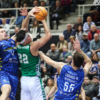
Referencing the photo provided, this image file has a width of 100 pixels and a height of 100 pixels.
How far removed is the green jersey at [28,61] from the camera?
5.18 meters

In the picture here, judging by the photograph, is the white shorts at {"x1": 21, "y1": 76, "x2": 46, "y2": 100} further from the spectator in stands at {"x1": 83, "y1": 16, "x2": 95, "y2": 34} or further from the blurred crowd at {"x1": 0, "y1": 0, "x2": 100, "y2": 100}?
the spectator in stands at {"x1": 83, "y1": 16, "x2": 95, "y2": 34}

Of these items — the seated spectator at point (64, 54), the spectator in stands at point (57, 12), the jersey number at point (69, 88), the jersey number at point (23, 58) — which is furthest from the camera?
the spectator in stands at point (57, 12)

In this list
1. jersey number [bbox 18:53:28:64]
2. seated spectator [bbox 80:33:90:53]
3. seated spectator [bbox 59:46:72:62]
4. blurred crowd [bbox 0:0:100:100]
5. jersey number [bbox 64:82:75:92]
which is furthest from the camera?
seated spectator [bbox 80:33:90:53]

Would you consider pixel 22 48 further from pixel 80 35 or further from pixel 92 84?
pixel 80 35

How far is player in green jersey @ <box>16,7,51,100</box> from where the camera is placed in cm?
513

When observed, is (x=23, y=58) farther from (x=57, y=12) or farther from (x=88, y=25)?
(x=57, y=12)

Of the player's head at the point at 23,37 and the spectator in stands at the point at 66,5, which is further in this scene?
the spectator in stands at the point at 66,5

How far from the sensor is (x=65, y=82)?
470 centimetres

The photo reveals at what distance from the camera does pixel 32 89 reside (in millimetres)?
5156

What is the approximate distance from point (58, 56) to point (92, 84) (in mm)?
2249

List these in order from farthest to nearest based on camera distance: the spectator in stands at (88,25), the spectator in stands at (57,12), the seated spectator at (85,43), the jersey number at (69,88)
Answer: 1. the spectator in stands at (57,12)
2. the spectator in stands at (88,25)
3. the seated spectator at (85,43)
4. the jersey number at (69,88)

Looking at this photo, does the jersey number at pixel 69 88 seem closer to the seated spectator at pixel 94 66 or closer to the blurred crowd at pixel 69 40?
the blurred crowd at pixel 69 40

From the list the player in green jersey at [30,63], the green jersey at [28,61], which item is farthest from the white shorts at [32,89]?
the green jersey at [28,61]

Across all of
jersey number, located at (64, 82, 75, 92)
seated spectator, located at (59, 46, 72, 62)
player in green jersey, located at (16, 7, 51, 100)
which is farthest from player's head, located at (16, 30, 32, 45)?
seated spectator, located at (59, 46, 72, 62)
